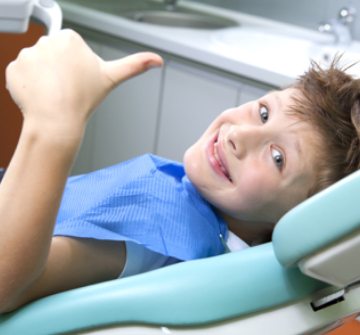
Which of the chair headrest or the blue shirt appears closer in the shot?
the chair headrest

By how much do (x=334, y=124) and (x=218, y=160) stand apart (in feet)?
0.60

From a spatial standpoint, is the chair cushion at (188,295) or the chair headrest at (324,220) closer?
the chair headrest at (324,220)

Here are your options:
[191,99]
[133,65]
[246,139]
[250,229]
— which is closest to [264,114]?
[246,139]

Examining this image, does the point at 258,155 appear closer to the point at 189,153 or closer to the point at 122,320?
the point at 189,153

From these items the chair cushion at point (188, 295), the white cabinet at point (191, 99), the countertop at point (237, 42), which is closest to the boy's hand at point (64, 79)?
the chair cushion at point (188, 295)

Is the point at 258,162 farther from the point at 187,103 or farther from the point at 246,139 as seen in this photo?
the point at 187,103

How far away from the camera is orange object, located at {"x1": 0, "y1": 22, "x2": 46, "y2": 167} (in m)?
2.22

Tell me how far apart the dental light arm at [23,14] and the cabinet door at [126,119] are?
29.3 inches

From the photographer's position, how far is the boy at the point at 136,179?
770 millimetres

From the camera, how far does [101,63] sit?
805 mm

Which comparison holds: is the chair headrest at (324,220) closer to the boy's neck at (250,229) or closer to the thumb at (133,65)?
the thumb at (133,65)

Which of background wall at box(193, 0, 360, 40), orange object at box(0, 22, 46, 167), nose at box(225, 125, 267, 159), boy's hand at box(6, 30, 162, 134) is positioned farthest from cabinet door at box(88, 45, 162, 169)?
boy's hand at box(6, 30, 162, 134)

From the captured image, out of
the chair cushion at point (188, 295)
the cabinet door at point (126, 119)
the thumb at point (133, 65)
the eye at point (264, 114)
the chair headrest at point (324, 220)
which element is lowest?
the cabinet door at point (126, 119)

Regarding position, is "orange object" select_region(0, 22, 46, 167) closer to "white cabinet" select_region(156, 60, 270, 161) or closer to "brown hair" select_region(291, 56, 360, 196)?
"white cabinet" select_region(156, 60, 270, 161)
